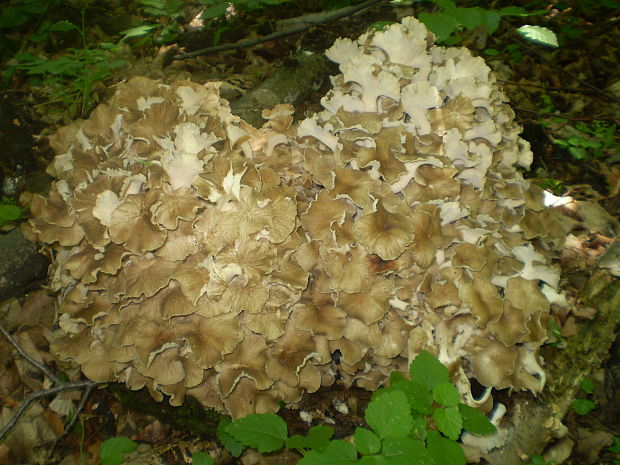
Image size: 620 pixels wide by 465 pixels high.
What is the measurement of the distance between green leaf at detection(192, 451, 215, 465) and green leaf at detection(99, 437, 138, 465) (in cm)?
61

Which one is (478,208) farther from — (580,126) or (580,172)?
(580,126)

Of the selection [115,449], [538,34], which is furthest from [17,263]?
[538,34]

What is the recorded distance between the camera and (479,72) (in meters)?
3.41

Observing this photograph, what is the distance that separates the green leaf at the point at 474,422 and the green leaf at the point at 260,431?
3.89 ft

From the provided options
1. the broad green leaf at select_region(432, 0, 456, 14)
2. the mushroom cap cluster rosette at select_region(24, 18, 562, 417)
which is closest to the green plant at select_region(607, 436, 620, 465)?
the mushroom cap cluster rosette at select_region(24, 18, 562, 417)

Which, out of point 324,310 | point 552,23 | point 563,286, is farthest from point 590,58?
point 324,310

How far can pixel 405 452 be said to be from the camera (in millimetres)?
2455

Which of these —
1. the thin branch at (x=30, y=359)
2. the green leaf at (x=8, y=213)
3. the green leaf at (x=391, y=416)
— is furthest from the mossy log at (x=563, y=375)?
the green leaf at (x=8, y=213)

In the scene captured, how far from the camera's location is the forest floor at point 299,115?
391cm

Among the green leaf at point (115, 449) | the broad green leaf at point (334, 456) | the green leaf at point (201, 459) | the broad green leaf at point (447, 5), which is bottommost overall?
the green leaf at point (201, 459)

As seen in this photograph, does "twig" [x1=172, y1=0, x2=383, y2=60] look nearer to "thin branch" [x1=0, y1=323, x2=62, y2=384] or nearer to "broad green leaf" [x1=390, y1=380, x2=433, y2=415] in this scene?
"thin branch" [x1=0, y1=323, x2=62, y2=384]

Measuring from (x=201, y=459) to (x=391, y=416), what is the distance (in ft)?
6.07

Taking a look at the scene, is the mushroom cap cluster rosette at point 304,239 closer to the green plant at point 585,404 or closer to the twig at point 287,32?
the green plant at point 585,404

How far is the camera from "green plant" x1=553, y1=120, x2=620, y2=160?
19.8 feet
